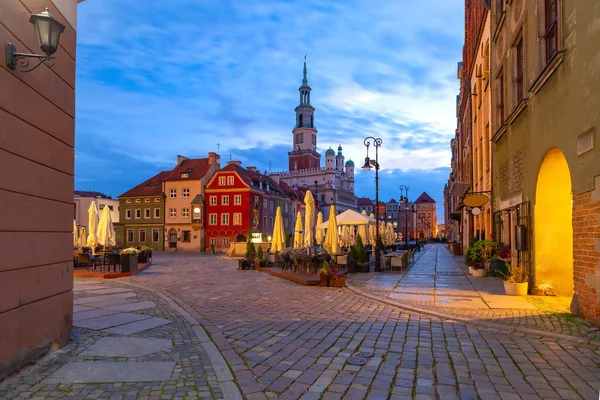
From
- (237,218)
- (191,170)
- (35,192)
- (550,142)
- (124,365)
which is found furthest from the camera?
(191,170)

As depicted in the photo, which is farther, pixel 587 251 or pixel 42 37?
pixel 587 251

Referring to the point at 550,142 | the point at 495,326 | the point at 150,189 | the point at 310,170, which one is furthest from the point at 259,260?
the point at 310,170

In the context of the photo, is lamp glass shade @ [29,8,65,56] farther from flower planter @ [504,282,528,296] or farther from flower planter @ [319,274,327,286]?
flower planter @ [504,282,528,296]

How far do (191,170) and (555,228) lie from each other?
173ft

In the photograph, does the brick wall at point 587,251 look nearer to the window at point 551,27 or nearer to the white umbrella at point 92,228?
the window at point 551,27

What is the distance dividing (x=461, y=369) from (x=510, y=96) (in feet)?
38.4

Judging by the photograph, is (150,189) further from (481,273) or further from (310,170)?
(310,170)

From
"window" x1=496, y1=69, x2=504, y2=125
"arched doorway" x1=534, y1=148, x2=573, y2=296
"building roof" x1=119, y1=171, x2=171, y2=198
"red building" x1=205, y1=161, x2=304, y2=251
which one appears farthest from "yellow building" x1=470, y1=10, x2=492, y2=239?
"building roof" x1=119, y1=171, x2=171, y2=198

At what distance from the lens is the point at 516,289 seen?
39.0ft

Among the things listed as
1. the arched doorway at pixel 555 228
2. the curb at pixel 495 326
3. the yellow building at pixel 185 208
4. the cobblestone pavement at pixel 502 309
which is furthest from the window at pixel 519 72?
the yellow building at pixel 185 208

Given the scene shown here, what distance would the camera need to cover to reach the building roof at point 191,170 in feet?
192

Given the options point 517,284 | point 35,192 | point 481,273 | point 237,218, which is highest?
point 237,218

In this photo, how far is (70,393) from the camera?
4926 millimetres

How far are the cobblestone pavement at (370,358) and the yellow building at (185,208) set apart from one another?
47930 mm
